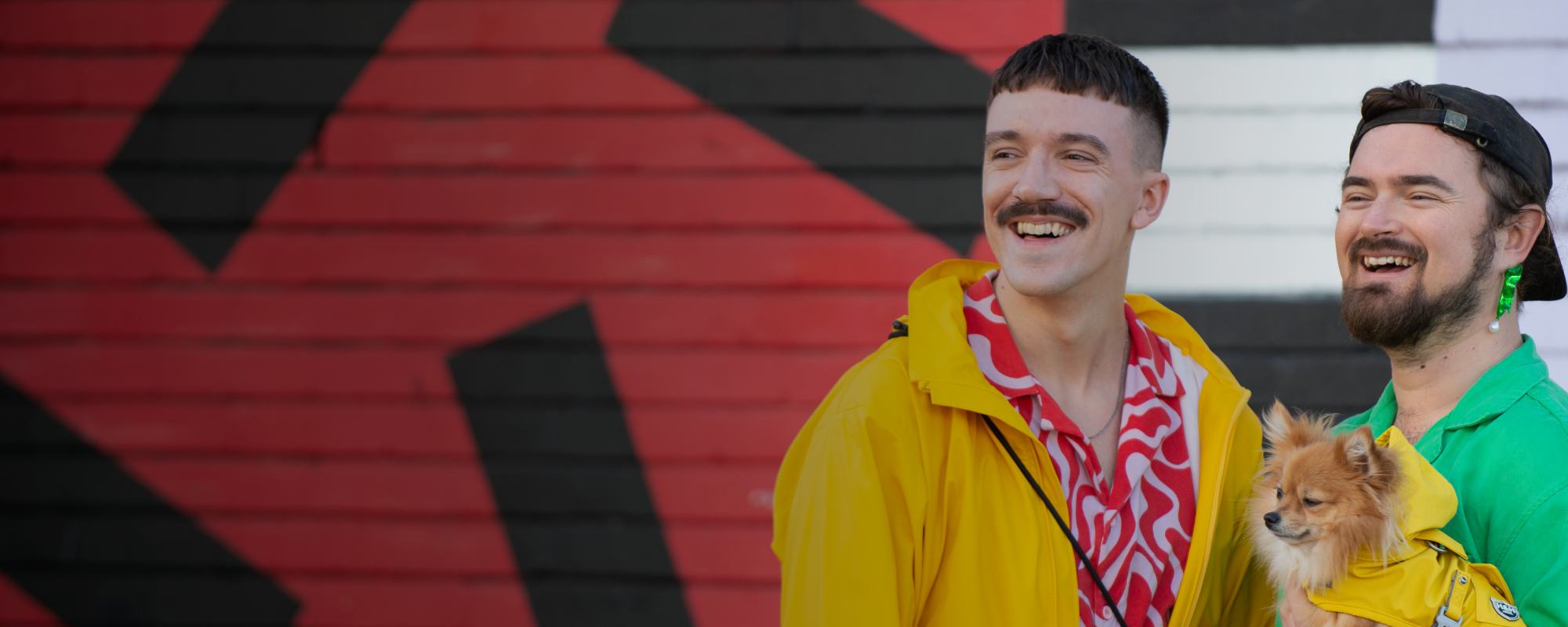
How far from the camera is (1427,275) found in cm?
210

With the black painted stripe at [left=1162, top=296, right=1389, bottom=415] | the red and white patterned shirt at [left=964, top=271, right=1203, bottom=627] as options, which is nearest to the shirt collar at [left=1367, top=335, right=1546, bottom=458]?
the red and white patterned shirt at [left=964, top=271, right=1203, bottom=627]

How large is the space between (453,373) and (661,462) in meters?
0.77

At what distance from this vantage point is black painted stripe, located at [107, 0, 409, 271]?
4.24 m

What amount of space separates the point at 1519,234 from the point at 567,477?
2.92 meters

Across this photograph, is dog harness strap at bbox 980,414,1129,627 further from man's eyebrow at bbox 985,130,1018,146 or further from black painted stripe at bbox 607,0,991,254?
black painted stripe at bbox 607,0,991,254

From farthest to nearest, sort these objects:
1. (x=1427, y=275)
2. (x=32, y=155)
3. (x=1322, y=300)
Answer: (x=32, y=155)
(x=1322, y=300)
(x=1427, y=275)

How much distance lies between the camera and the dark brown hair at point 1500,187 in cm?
210

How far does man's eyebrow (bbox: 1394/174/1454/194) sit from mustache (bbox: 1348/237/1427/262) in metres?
0.10

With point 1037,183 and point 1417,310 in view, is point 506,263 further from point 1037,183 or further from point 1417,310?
point 1417,310

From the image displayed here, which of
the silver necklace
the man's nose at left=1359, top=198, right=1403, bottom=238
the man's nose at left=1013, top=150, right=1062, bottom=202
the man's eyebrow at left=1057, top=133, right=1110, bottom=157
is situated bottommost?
the silver necklace

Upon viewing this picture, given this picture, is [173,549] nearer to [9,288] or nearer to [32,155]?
[9,288]

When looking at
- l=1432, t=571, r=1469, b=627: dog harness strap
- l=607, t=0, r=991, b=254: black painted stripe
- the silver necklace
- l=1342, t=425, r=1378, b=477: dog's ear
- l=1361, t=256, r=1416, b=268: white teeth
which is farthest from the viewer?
l=607, t=0, r=991, b=254: black painted stripe

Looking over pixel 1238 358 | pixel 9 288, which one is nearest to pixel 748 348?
pixel 1238 358

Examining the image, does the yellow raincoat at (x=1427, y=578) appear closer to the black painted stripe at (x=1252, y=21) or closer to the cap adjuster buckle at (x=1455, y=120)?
the cap adjuster buckle at (x=1455, y=120)
